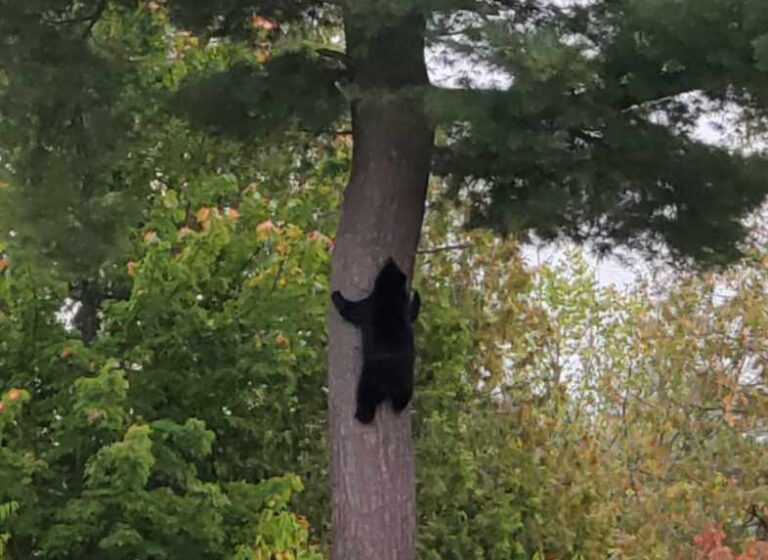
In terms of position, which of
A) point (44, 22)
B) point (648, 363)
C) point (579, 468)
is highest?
point (44, 22)

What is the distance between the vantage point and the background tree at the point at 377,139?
347cm

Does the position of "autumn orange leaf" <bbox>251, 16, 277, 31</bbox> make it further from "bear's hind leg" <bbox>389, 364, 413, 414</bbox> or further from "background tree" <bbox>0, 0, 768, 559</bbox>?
"bear's hind leg" <bbox>389, 364, 413, 414</bbox>

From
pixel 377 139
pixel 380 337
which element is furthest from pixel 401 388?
pixel 377 139

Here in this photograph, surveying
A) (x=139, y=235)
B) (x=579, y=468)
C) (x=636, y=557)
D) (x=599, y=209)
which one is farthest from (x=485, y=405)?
(x=599, y=209)

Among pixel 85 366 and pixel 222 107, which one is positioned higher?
pixel 222 107

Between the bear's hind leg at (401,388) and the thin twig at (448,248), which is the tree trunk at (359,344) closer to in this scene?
the bear's hind leg at (401,388)

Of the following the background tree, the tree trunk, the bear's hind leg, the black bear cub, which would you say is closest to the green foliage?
the background tree

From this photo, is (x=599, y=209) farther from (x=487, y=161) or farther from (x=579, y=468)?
(x=579, y=468)

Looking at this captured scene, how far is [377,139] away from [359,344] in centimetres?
66

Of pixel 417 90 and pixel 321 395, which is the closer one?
pixel 417 90

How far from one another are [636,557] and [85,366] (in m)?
2.80

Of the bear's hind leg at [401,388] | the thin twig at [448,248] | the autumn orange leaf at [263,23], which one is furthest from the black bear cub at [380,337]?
the thin twig at [448,248]

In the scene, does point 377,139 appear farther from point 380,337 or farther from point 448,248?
point 448,248

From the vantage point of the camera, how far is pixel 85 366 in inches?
205
